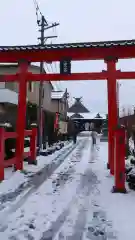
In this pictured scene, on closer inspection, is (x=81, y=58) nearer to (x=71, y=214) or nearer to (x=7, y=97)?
(x=71, y=214)

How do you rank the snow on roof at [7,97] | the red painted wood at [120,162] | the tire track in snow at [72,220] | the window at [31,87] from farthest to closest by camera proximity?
the window at [31,87], the snow on roof at [7,97], the red painted wood at [120,162], the tire track in snow at [72,220]

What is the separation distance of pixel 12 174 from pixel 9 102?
39.8 feet

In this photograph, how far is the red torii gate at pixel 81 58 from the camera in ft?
32.8

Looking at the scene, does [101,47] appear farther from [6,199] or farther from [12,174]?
[6,199]

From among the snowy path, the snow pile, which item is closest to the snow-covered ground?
the snowy path

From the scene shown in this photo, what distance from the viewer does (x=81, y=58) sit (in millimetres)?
10398

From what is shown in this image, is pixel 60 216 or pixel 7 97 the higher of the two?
pixel 7 97

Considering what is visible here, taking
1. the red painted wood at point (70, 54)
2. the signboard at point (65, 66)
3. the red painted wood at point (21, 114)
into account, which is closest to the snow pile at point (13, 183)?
the red painted wood at point (21, 114)

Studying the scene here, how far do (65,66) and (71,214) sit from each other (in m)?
5.78

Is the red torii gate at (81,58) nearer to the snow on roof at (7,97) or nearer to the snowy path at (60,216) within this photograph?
the snowy path at (60,216)

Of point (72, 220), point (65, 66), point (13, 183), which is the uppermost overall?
point (65, 66)

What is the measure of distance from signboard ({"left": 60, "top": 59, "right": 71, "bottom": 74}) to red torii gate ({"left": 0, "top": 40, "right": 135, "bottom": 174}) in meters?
0.12

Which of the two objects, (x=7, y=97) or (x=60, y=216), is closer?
(x=60, y=216)

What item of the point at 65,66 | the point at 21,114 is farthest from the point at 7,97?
the point at 65,66
